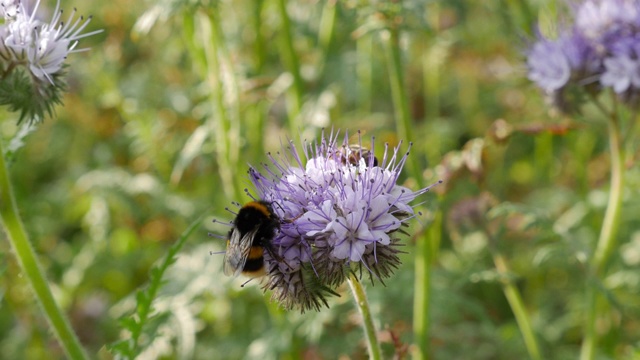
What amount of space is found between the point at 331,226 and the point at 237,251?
37 centimetres

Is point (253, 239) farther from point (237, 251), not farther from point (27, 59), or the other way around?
point (27, 59)

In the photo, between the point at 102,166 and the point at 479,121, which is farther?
the point at 479,121

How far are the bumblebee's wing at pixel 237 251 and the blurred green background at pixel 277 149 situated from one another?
0.74m

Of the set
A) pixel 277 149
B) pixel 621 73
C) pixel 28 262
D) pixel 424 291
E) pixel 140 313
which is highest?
pixel 28 262

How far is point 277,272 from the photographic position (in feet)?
8.00

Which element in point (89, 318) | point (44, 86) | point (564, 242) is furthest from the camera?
point (89, 318)

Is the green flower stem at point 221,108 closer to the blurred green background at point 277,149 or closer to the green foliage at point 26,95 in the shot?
the blurred green background at point 277,149

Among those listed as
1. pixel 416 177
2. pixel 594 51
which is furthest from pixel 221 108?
pixel 594 51

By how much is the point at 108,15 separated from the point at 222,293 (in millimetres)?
2983

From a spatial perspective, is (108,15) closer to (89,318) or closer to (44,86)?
(89,318)

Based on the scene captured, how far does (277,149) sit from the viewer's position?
5387 millimetres

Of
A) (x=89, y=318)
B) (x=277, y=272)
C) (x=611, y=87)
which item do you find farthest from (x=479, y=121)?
(x=277, y=272)

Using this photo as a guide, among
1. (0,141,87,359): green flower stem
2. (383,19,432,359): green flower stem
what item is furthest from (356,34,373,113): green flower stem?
(0,141,87,359): green flower stem

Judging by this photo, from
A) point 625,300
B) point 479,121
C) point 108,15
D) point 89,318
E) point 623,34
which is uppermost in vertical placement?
point 108,15
